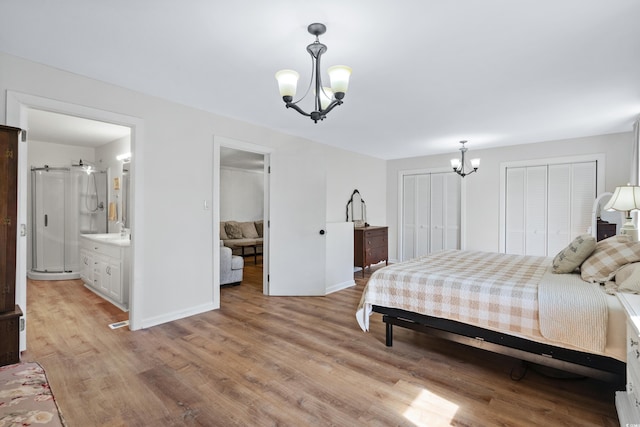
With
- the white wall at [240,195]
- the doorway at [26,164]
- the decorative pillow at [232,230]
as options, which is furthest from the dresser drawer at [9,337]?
the white wall at [240,195]

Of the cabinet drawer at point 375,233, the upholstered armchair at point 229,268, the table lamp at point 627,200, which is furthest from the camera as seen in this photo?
the cabinet drawer at point 375,233

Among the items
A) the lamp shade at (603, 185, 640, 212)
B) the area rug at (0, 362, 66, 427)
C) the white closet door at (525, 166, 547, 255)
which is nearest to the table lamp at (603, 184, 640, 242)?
the lamp shade at (603, 185, 640, 212)

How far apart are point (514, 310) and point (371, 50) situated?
204cm

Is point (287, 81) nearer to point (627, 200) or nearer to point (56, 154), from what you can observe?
point (627, 200)

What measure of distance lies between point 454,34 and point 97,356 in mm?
3579

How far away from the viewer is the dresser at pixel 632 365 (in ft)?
4.43

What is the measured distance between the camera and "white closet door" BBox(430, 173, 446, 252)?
6.33 meters

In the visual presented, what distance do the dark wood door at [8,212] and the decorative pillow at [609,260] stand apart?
396 centimetres

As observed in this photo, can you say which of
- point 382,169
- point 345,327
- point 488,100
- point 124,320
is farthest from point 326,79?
point 382,169

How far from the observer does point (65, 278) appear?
5230 mm

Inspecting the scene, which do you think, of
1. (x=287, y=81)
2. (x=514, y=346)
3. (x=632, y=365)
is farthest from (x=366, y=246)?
(x=632, y=365)

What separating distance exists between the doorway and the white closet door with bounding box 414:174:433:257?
523 cm

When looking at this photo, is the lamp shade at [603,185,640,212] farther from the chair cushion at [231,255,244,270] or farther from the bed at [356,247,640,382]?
the chair cushion at [231,255,244,270]

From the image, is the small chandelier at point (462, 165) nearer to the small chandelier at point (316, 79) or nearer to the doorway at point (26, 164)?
the small chandelier at point (316, 79)
